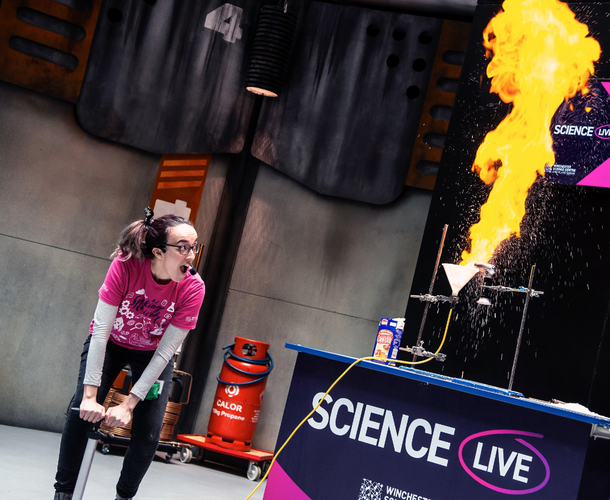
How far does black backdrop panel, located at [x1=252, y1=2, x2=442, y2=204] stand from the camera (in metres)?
5.22

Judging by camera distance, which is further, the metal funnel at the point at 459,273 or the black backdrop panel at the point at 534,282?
the black backdrop panel at the point at 534,282

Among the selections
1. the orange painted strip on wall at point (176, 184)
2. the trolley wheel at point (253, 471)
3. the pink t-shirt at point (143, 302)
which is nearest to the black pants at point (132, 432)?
the pink t-shirt at point (143, 302)

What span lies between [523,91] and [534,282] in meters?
1.20

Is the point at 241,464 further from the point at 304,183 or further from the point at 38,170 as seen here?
the point at 38,170

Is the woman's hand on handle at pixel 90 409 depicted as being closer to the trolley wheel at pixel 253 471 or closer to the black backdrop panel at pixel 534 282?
the black backdrop panel at pixel 534 282

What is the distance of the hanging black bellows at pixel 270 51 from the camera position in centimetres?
510

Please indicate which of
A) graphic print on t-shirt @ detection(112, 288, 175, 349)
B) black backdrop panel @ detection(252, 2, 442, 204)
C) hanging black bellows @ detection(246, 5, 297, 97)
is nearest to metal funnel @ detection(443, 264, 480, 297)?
graphic print on t-shirt @ detection(112, 288, 175, 349)

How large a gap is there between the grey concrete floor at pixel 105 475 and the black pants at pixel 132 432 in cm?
81

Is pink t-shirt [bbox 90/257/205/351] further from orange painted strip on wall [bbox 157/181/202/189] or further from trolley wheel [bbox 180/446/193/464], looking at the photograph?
orange painted strip on wall [bbox 157/181/202/189]

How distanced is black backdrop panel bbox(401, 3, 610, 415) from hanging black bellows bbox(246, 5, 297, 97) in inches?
61.4

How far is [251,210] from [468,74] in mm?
2049

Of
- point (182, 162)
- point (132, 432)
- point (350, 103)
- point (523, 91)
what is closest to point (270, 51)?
point (350, 103)

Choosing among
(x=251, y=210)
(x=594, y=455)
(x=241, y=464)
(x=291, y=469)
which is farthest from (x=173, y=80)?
(x=594, y=455)

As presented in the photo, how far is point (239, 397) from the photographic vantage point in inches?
187
